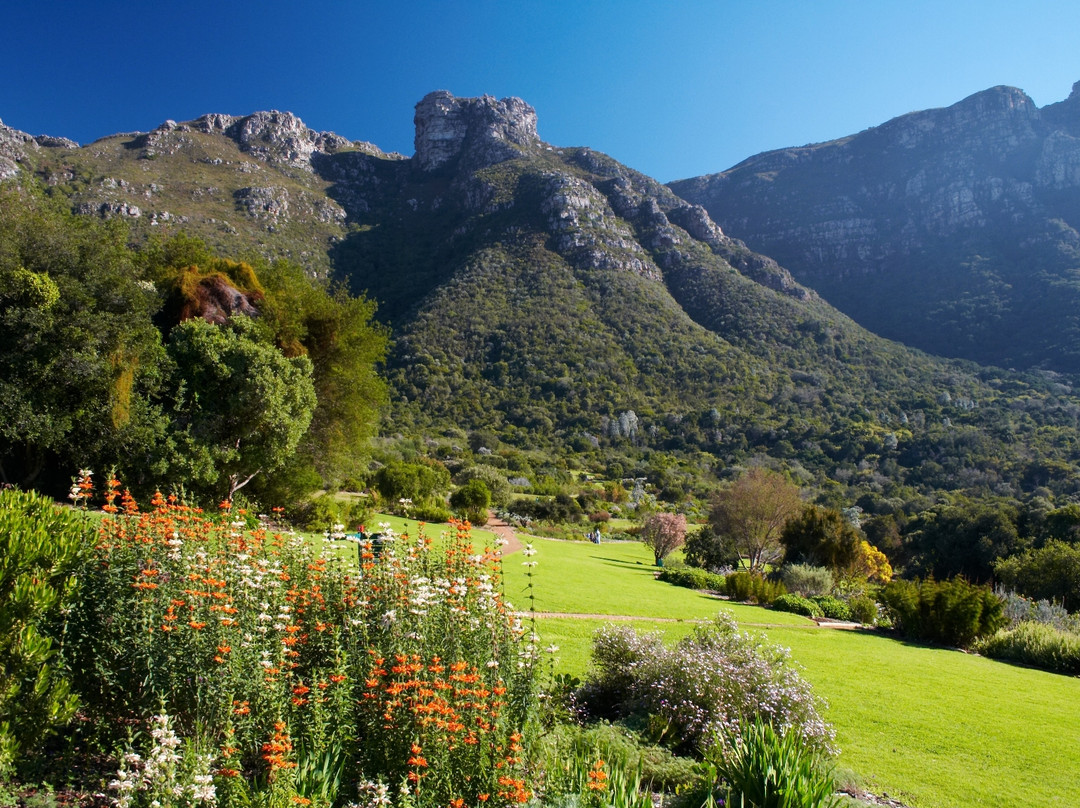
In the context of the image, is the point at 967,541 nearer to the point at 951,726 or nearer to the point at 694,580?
the point at 694,580

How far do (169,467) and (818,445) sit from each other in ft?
180

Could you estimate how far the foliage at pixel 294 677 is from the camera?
3516 millimetres

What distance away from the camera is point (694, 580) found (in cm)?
2016

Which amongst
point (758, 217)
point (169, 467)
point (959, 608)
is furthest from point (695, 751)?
point (758, 217)

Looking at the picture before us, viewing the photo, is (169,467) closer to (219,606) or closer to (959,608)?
(219,606)

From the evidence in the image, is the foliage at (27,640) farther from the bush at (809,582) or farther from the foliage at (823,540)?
the foliage at (823,540)

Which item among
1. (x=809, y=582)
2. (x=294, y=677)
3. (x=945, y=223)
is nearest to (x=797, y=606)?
(x=809, y=582)

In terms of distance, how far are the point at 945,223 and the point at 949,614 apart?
98.9 meters

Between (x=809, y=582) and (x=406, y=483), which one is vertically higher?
(x=406, y=483)

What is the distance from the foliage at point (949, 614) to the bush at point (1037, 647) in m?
0.29

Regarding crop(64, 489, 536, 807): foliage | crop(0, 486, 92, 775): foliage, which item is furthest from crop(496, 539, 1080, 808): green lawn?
crop(0, 486, 92, 775): foliage

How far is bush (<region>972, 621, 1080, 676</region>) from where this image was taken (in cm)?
1092

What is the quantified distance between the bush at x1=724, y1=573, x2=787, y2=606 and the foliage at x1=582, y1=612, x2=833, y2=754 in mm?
11811

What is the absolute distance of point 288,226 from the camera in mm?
70688
